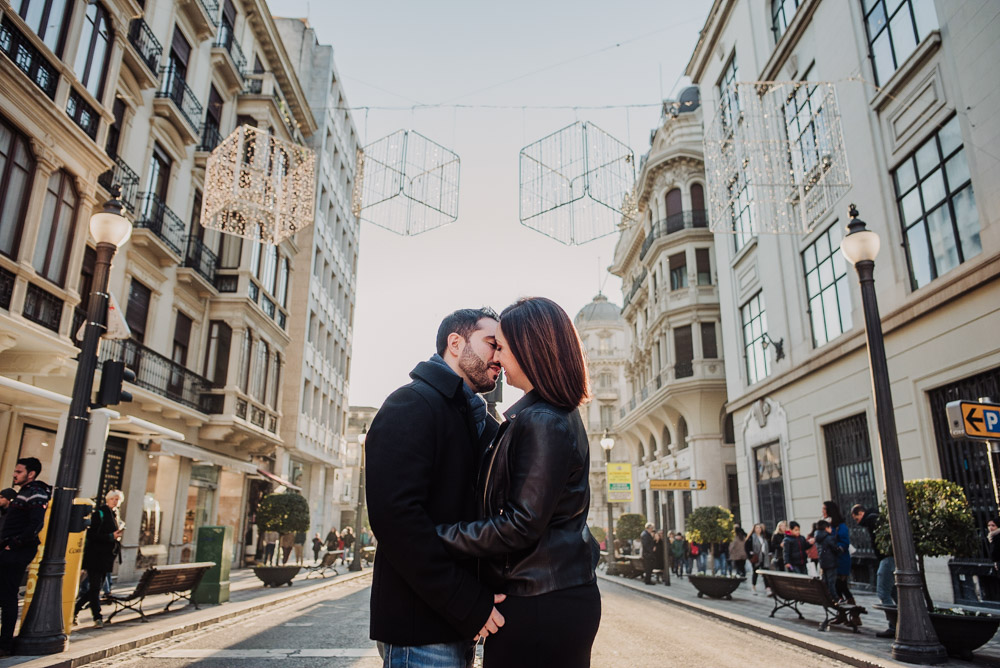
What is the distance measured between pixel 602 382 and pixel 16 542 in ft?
208

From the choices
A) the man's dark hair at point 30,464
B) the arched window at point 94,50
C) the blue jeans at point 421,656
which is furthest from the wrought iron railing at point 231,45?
the blue jeans at point 421,656

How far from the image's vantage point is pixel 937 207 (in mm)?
12953

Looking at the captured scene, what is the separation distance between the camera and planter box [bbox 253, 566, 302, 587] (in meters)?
16.8

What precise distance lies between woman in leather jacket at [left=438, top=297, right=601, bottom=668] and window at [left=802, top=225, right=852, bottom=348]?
16208 millimetres

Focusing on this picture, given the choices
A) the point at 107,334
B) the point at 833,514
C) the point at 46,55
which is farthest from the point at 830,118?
the point at 46,55

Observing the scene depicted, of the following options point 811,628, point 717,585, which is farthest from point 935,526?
point 717,585

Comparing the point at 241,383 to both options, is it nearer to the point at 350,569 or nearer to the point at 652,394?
the point at 350,569

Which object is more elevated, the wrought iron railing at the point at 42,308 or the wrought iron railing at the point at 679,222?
the wrought iron railing at the point at 679,222

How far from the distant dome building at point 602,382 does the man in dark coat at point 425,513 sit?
60014 mm

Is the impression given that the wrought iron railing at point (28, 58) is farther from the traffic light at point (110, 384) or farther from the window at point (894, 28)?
the window at point (894, 28)

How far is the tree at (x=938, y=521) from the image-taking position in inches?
328

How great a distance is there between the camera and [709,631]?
402 inches

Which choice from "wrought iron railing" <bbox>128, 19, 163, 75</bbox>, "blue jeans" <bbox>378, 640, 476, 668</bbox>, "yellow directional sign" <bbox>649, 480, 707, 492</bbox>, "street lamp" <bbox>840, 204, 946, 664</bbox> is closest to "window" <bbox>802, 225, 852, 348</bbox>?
"yellow directional sign" <bbox>649, 480, 707, 492</bbox>

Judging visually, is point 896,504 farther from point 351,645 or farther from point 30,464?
point 30,464
